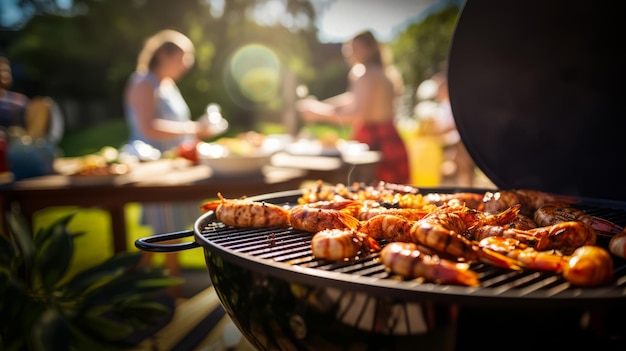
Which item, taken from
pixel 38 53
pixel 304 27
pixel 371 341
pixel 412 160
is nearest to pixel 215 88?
pixel 304 27

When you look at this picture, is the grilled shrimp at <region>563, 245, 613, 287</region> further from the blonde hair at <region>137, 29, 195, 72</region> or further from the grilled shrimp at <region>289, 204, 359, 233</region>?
the blonde hair at <region>137, 29, 195, 72</region>

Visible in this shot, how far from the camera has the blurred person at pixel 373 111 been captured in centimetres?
598

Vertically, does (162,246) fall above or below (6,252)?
above

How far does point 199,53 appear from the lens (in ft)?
62.4

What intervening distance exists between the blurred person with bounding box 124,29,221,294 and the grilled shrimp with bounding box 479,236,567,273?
4.15 m

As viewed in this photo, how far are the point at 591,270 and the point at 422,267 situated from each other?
1.29 feet

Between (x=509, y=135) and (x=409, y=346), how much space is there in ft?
5.49

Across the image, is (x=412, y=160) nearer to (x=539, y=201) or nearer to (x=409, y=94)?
(x=539, y=201)

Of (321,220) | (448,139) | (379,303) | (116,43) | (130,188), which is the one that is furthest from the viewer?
(116,43)

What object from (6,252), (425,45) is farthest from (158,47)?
(425,45)

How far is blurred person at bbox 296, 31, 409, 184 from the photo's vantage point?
5.98 m

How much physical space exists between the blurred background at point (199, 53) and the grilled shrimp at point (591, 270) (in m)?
16.1

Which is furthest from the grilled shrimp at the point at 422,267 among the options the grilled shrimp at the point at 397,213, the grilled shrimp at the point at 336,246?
the grilled shrimp at the point at 397,213

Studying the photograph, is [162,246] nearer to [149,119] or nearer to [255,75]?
[149,119]
